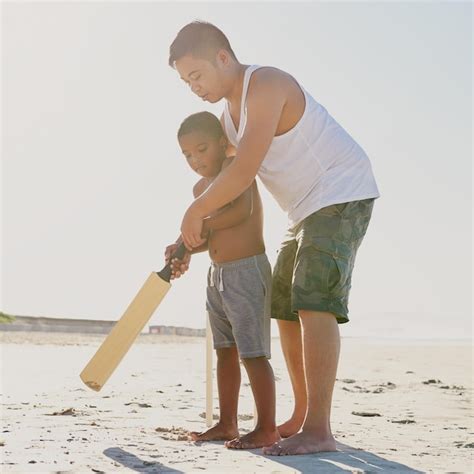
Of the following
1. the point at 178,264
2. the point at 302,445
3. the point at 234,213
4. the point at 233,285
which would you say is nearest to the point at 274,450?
the point at 302,445

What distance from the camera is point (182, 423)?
168 inches

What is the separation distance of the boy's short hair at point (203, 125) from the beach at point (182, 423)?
138 centimetres

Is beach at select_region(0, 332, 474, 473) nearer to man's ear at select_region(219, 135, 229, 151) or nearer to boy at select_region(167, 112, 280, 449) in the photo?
boy at select_region(167, 112, 280, 449)

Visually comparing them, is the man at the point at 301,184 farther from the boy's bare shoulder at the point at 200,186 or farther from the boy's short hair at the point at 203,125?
the boy's bare shoulder at the point at 200,186

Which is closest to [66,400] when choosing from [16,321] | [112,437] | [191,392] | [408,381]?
[191,392]

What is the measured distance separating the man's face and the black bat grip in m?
0.67

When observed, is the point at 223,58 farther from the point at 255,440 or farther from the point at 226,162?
the point at 255,440

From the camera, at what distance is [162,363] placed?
924 centimetres

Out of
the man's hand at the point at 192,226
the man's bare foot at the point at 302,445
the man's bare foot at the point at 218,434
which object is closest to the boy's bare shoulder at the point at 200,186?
the man's hand at the point at 192,226

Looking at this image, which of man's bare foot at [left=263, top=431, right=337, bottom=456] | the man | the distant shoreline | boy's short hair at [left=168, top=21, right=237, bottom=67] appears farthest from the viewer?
the distant shoreline

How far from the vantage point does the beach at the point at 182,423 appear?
9.87ft

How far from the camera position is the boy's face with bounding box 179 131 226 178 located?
3.70m

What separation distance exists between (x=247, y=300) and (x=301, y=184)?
57cm

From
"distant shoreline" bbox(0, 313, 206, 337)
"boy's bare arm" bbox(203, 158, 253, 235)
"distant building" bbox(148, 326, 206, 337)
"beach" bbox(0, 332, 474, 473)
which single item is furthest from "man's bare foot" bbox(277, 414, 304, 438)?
"distant building" bbox(148, 326, 206, 337)
